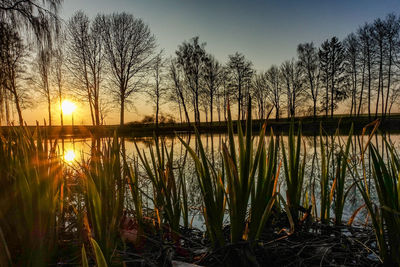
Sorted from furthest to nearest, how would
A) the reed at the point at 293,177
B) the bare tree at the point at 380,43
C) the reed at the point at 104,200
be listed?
the bare tree at the point at 380,43 → the reed at the point at 293,177 → the reed at the point at 104,200

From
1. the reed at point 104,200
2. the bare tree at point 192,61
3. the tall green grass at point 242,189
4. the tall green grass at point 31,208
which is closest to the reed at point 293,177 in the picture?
the tall green grass at point 242,189

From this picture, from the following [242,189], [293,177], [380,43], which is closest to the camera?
[242,189]

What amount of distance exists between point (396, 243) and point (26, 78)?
64.8 ft

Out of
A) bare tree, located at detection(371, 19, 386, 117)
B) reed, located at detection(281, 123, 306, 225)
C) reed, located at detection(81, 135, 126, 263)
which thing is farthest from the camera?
bare tree, located at detection(371, 19, 386, 117)

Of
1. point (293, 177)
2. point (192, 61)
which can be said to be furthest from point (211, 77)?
point (293, 177)

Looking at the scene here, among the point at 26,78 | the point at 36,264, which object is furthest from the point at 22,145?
the point at 26,78

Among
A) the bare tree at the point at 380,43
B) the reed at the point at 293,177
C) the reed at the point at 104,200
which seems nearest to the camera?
the reed at the point at 104,200

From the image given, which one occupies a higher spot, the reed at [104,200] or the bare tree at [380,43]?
the bare tree at [380,43]

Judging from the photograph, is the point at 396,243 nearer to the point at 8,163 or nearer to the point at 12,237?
the point at 12,237

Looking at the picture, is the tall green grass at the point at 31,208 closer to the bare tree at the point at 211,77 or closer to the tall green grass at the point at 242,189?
the tall green grass at the point at 242,189

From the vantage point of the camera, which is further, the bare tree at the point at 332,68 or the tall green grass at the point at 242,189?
the bare tree at the point at 332,68

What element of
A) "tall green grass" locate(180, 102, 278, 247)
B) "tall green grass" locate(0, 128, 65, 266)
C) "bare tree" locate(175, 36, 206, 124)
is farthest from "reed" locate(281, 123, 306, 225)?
"bare tree" locate(175, 36, 206, 124)

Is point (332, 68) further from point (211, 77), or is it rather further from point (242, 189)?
point (242, 189)

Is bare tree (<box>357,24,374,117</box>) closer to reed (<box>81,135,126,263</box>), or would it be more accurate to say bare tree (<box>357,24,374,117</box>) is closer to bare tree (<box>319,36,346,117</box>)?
bare tree (<box>319,36,346,117</box>)
